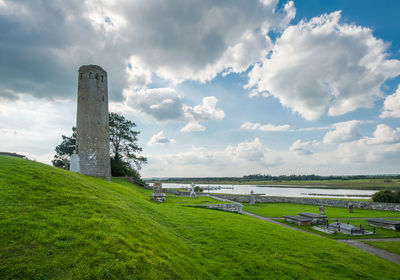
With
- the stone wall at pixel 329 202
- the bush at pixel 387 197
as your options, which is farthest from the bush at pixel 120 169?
the bush at pixel 387 197

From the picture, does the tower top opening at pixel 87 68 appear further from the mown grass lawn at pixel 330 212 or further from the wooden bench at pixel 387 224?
the wooden bench at pixel 387 224

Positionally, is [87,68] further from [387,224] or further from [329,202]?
[329,202]

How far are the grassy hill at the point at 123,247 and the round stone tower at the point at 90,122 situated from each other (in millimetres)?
21366

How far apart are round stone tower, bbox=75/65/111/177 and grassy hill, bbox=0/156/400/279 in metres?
21.4

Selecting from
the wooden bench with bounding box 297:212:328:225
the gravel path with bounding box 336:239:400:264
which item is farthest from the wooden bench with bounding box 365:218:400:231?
the gravel path with bounding box 336:239:400:264

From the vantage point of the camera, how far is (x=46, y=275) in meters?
3.90

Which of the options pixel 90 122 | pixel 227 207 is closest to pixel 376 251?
pixel 227 207

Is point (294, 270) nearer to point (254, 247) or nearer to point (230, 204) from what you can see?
point (254, 247)

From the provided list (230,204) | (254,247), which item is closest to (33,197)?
(254,247)

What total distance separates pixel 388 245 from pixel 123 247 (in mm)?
15230

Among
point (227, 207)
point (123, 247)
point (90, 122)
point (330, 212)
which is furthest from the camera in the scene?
point (90, 122)

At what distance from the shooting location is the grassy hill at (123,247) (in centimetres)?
442

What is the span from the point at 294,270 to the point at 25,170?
1212 cm

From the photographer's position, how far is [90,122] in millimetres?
30047
